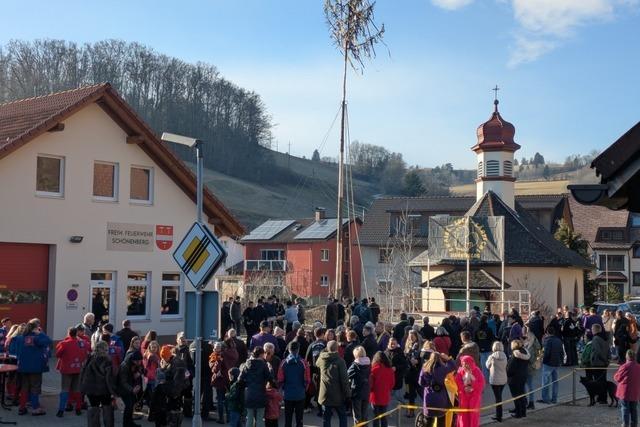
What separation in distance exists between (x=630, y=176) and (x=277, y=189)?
392 feet

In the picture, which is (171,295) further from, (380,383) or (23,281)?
(380,383)

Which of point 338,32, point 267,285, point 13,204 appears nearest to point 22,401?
point 13,204

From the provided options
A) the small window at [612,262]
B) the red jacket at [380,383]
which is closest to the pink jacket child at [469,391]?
the red jacket at [380,383]

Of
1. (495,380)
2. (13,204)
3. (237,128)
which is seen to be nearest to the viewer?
(495,380)

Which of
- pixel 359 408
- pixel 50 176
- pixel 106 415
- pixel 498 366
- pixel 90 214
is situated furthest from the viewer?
pixel 90 214

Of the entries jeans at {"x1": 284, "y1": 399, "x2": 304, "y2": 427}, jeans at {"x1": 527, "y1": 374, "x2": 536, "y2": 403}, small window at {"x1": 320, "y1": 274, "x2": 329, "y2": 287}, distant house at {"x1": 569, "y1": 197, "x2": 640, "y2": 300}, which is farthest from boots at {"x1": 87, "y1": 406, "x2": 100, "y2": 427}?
distant house at {"x1": 569, "y1": 197, "x2": 640, "y2": 300}

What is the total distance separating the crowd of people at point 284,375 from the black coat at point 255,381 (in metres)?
0.02

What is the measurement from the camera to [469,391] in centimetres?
1260

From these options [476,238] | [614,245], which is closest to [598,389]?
[476,238]

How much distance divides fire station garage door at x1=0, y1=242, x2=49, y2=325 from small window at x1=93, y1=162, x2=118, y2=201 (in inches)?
93.8

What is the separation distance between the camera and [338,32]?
103 ft

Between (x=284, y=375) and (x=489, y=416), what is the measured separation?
17.6ft

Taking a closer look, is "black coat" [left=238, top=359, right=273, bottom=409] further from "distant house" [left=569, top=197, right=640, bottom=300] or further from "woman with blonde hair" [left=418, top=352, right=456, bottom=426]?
"distant house" [left=569, top=197, right=640, bottom=300]

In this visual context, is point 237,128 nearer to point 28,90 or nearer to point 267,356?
point 28,90
